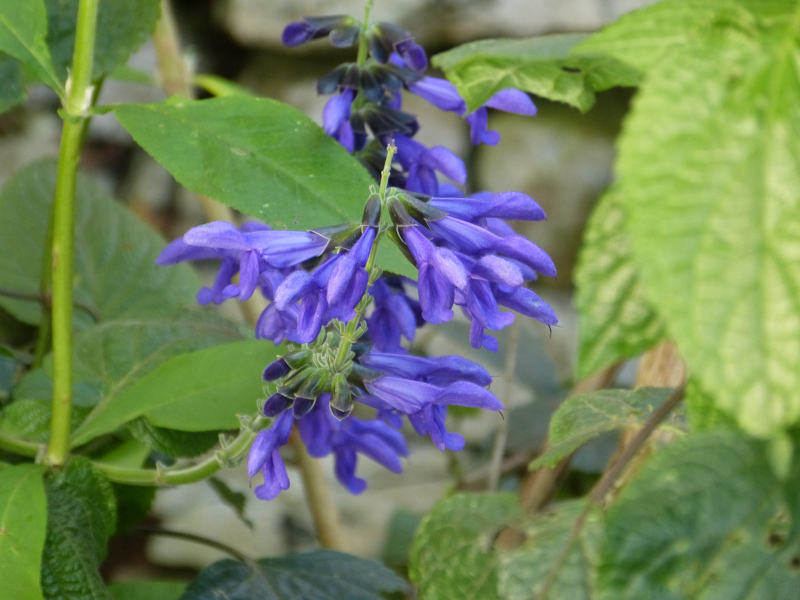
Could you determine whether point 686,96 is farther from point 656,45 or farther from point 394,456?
point 394,456

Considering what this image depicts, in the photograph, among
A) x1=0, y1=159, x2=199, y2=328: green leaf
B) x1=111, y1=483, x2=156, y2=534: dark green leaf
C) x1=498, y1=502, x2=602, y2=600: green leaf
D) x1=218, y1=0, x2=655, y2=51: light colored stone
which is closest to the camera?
x1=498, y1=502, x2=602, y2=600: green leaf

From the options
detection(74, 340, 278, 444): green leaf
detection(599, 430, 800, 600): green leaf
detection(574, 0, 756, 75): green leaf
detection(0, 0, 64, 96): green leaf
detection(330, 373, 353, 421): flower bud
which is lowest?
detection(74, 340, 278, 444): green leaf

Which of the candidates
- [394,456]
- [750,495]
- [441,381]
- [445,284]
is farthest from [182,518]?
[750,495]

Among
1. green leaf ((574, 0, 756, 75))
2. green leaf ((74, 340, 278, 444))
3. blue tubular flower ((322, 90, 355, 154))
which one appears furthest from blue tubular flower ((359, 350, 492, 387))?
green leaf ((574, 0, 756, 75))

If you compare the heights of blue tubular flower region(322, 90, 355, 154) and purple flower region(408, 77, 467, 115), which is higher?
purple flower region(408, 77, 467, 115)

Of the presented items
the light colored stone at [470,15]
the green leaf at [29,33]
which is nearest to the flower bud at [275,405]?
the green leaf at [29,33]

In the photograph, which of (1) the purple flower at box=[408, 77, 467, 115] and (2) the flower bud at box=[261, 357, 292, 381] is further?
(1) the purple flower at box=[408, 77, 467, 115]

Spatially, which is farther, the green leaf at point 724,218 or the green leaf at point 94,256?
the green leaf at point 94,256

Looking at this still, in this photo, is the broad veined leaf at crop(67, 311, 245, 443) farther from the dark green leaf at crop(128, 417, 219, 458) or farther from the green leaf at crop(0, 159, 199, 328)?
the green leaf at crop(0, 159, 199, 328)

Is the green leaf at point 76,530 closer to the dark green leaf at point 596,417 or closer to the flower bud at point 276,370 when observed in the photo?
the flower bud at point 276,370
